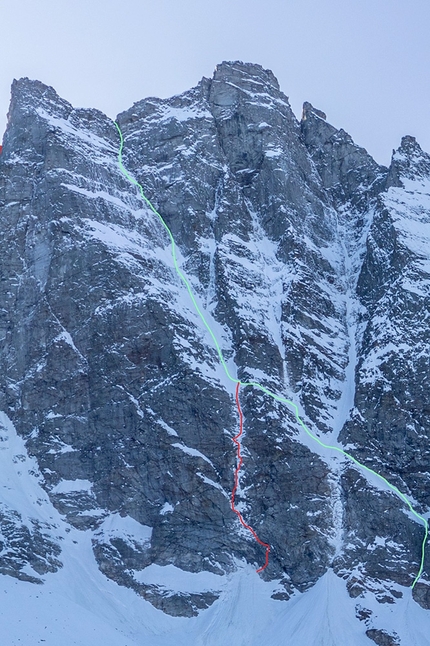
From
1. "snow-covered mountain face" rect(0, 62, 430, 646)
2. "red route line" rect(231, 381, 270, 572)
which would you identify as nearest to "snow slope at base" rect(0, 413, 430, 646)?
"snow-covered mountain face" rect(0, 62, 430, 646)

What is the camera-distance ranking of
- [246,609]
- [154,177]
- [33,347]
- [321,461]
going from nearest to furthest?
[246,609] → [321,461] → [33,347] → [154,177]

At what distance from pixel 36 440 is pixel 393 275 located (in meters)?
41.0

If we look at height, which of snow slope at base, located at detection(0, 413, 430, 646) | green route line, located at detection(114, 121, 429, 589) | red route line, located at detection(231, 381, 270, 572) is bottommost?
snow slope at base, located at detection(0, 413, 430, 646)

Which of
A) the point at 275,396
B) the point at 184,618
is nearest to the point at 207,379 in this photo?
the point at 275,396

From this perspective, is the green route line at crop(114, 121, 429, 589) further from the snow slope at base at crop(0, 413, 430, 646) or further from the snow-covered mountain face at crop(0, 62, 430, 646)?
the snow slope at base at crop(0, 413, 430, 646)

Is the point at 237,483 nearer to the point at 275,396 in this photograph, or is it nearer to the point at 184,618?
the point at 275,396

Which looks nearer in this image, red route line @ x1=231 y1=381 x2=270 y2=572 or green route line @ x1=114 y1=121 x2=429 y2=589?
red route line @ x1=231 y1=381 x2=270 y2=572

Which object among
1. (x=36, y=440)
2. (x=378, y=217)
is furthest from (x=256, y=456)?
(x=378, y=217)

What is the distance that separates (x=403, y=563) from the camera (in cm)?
8512

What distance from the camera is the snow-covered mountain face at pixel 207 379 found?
84500mm

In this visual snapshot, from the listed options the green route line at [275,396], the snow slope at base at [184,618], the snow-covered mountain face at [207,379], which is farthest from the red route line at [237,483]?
the green route line at [275,396]

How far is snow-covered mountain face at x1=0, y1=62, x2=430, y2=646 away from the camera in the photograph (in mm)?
84500

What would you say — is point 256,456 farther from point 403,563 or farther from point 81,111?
point 81,111

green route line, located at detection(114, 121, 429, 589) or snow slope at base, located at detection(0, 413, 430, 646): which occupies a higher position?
green route line, located at detection(114, 121, 429, 589)
